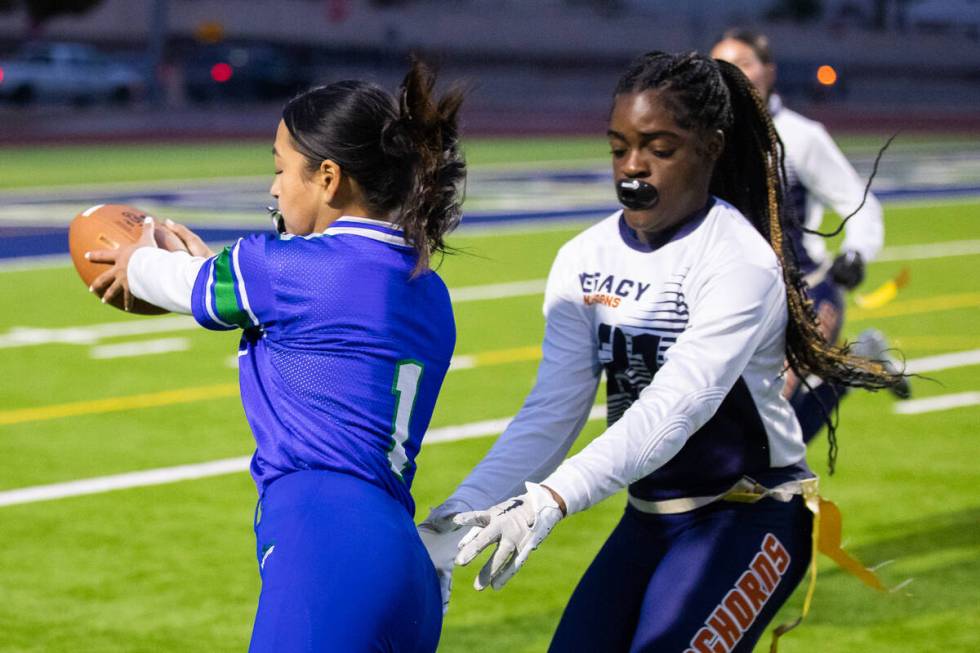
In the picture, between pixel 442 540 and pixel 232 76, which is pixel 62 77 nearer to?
pixel 232 76

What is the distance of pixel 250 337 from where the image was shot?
11.2ft

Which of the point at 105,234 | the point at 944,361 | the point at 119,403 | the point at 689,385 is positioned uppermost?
the point at 105,234

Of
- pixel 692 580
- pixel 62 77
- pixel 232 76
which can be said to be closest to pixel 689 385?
pixel 692 580

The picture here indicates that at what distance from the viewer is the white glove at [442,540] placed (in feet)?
11.4

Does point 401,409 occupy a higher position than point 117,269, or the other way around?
point 117,269

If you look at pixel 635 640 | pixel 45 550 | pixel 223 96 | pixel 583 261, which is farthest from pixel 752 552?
pixel 223 96

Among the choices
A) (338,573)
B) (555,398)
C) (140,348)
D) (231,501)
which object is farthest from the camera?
(140,348)

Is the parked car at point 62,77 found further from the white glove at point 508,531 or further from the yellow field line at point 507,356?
the white glove at point 508,531

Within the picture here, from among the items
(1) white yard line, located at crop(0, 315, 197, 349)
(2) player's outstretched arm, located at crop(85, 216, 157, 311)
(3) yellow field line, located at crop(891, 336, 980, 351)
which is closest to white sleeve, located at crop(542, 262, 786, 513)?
(2) player's outstretched arm, located at crop(85, 216, 157, 311)

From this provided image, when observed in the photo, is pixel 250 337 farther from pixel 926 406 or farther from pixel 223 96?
pixel 223 96

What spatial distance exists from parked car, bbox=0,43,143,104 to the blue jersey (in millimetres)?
39550

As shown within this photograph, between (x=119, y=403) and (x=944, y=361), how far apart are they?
544 cm

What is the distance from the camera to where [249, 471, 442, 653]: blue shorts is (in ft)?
10.00

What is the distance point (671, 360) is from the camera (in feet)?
12.1
